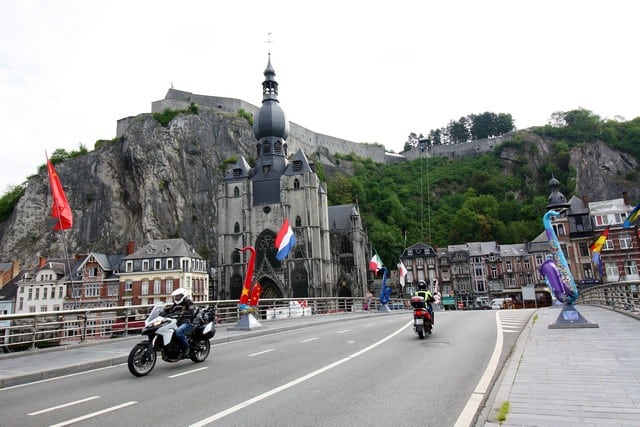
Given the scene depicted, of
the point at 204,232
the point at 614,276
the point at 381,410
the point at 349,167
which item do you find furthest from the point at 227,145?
the point at 381,410

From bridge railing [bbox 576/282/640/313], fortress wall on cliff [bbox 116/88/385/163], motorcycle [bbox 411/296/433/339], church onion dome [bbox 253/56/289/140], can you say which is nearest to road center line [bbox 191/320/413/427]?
motorcycle [bbox 411/296/433/339]

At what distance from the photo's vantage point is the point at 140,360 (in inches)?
285

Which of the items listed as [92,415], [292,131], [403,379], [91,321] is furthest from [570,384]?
[292,131]

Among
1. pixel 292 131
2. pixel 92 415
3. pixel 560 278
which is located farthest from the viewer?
pixel 292 131

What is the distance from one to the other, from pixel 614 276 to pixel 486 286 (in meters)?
16.6

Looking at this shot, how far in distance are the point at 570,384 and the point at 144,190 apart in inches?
2606

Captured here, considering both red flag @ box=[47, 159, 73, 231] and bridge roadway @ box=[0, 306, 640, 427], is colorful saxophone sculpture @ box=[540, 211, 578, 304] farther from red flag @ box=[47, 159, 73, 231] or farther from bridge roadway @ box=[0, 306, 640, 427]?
red flag @ box=[47, 159, 73, 231]

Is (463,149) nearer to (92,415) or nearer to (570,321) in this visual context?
(570,321)

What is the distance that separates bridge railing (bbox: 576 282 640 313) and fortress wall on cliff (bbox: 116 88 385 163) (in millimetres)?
55553

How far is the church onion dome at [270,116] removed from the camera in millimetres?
52125

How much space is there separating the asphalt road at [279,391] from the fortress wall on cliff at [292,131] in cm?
6283

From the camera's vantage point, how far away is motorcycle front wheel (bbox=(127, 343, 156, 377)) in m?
7.01

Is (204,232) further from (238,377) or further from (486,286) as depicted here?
(238,377)

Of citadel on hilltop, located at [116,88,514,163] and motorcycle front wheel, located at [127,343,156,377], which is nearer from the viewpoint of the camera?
motorcycle front wheel, located at [127,343,156,377]
